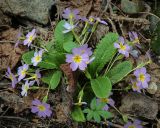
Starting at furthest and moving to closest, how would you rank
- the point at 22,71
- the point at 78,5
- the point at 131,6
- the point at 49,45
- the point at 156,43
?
the point at 131,6
the point at 78,5
the point at 156,43
the point at 49,45
the point at 22,71

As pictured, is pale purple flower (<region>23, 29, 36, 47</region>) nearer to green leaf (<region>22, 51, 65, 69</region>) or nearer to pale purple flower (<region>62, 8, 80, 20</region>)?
green leaf (<region>22, 51, 65, 69</region>)

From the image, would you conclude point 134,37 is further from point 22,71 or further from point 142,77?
point 22,71

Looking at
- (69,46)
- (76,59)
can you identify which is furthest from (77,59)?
(69,46)

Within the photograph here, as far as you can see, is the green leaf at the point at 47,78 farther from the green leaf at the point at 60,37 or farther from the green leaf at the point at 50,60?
the green leaf at the point at 60,37

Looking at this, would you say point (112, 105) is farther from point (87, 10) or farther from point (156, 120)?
point (87, 10)

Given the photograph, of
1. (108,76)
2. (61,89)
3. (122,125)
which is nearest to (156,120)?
(122,125)

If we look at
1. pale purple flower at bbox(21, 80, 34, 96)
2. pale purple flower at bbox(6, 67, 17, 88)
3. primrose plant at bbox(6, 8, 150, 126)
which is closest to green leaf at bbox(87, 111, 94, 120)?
primrose plant at bbox(6, 8, 150, 126)
